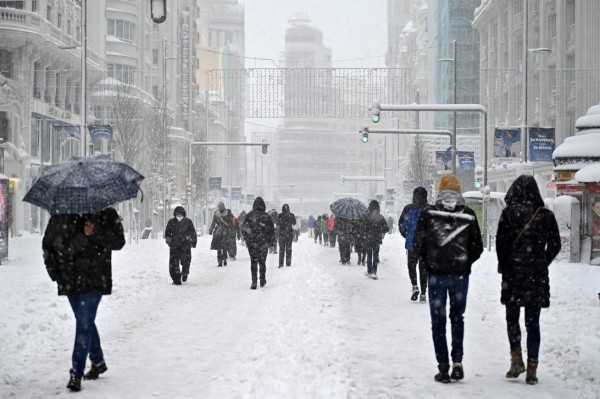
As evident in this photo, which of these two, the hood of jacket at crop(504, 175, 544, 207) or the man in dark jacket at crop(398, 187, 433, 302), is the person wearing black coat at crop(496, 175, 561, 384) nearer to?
the hood of jacket at crop(504, 175, 544, 207)

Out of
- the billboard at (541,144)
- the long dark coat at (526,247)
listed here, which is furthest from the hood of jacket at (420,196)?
the billboard at (541,144)

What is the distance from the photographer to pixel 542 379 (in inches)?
317

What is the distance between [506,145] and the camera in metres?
30.3

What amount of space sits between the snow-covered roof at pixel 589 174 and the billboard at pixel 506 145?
21.5ft

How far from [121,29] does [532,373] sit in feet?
213

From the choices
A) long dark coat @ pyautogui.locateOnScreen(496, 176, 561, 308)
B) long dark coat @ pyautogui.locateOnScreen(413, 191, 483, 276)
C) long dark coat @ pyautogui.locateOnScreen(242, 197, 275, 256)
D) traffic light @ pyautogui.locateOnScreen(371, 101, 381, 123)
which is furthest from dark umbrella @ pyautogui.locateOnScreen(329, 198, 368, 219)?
long dark coat @ pyautogui.locateOnScreen(496, 176, 561, 308)

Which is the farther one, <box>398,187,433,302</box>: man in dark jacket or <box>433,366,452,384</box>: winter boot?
<box>398,187,433,302</box>: man in dark jacket

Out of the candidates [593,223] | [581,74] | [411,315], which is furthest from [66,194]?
[581,74]

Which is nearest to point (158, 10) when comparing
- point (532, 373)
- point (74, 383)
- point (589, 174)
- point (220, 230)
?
point (74, 383)

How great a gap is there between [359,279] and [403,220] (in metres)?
5.55

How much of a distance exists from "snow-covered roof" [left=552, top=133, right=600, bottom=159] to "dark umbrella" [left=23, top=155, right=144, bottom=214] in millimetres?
18705

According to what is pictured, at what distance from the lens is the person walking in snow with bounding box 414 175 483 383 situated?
795 centimetres

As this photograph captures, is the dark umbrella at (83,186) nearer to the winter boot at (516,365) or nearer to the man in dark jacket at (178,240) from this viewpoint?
the winter boot at (516,365)

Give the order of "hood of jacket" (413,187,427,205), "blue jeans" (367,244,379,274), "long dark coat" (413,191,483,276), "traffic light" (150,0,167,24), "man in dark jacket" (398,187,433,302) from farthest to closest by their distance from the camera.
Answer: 1. "blue jeans" (367,244,379,274)
2. "man in dark jacket" (398,187,433,302)
3. "hood of jacket" (413,187,427,205)
4. "traffic light" (150,0,167,24)
5. "long dark coat" (413,191,483,276)
